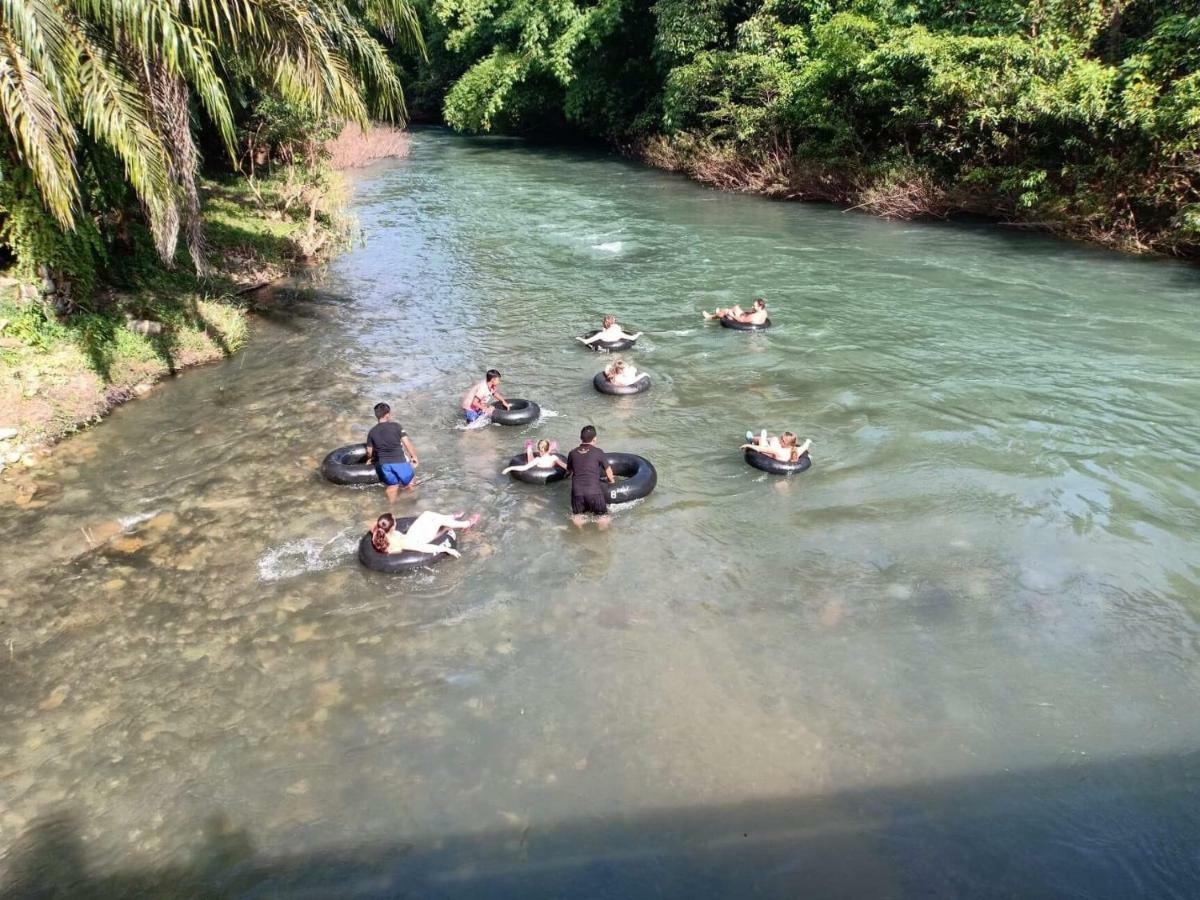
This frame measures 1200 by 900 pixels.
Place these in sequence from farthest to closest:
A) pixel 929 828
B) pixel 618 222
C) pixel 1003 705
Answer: pixel 618 222 < pixel 1003 705 < pixel 929 828

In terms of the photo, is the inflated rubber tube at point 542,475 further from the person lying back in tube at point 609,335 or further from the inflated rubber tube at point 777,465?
the person lying back in tube at point 609,335

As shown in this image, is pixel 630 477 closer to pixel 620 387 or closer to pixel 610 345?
pixel 620 387

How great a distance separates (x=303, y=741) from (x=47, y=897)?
1915 millimetres

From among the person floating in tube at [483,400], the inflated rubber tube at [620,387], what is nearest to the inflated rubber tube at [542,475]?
the person floating in tube at [483,400]

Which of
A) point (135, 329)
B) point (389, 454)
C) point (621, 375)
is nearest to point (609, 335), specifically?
point (621, 375)

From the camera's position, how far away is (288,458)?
1165 cm

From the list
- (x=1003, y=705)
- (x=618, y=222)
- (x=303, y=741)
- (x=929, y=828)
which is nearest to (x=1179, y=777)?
(x=1003, y=705)

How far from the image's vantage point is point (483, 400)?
12.9 m

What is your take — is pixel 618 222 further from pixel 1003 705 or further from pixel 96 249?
pixel 1003 705

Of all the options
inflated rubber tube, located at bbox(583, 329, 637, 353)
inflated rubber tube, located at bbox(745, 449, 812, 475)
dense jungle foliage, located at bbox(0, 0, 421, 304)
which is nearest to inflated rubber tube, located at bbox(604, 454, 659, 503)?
inflated rubber tube, located at bbox(745, 449, 812, 475)

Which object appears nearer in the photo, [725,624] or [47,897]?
[47,897]

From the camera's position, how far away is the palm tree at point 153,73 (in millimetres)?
9219

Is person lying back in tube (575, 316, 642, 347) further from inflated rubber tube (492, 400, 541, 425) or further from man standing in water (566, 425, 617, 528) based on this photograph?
man standing in water (566, 425, 617, 528)

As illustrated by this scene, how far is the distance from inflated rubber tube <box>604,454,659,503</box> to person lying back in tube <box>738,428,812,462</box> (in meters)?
1.44
